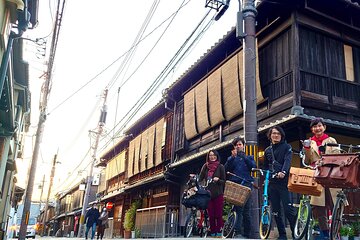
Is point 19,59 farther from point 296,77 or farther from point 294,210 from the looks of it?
point 294,210

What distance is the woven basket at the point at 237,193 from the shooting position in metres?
7.03

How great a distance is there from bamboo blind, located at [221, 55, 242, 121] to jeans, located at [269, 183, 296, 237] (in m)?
6.28

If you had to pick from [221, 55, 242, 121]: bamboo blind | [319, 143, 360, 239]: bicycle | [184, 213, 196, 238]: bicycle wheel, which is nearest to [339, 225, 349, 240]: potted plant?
[319, 143, 360, 239]: bicycle

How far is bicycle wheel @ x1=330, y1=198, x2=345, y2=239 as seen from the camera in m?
5.32

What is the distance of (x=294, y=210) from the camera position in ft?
20.7

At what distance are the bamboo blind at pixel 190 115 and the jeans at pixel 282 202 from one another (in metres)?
9.74

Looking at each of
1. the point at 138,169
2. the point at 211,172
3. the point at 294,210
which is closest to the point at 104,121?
the point at 138,169

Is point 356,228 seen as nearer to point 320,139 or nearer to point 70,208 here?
point 320,139

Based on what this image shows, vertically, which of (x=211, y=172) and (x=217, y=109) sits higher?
(x=217, y=109)

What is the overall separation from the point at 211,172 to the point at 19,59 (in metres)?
8.03

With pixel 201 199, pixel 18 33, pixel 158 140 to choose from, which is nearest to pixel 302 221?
pixel 201 199

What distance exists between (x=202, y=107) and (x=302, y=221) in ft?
31.7

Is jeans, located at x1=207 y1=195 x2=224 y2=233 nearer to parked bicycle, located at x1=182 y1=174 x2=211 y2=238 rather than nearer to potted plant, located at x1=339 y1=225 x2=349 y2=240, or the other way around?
parked bicycle, located at x1=182 y1=174 x2=211 y2=238

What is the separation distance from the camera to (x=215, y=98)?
46.4 ft
